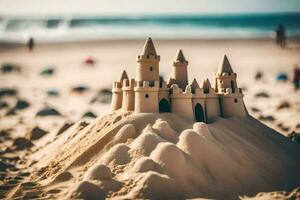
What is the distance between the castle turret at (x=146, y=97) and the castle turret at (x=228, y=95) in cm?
455

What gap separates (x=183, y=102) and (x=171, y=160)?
Answer: 4755 millimetres

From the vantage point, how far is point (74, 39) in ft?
338

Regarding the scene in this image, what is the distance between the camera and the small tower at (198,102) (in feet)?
79.3

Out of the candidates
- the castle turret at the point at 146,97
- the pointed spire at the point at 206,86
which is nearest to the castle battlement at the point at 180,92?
the castle turret at the point at 146,97

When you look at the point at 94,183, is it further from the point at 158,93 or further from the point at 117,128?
the point at 158,93

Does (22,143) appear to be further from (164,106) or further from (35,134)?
(164,106)

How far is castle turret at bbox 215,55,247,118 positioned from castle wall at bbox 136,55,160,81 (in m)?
4.42

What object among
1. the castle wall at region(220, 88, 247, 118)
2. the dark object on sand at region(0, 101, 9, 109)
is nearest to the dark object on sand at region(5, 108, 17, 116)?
the dark object on sand at region(0, 101, 9, 109)

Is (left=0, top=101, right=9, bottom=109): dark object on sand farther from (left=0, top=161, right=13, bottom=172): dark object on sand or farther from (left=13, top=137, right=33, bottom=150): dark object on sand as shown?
(left=0, top=161, right=13, bottom=172): dark object on sand

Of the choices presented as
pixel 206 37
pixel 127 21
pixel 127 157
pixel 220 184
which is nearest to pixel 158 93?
pixel 127 157

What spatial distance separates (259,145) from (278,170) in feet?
7.50

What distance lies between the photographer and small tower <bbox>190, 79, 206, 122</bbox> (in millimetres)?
24156

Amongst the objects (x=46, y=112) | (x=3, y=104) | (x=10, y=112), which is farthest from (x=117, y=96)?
(x=3, y=104)

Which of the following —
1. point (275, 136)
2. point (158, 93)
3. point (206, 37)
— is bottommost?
point (275, 136)
